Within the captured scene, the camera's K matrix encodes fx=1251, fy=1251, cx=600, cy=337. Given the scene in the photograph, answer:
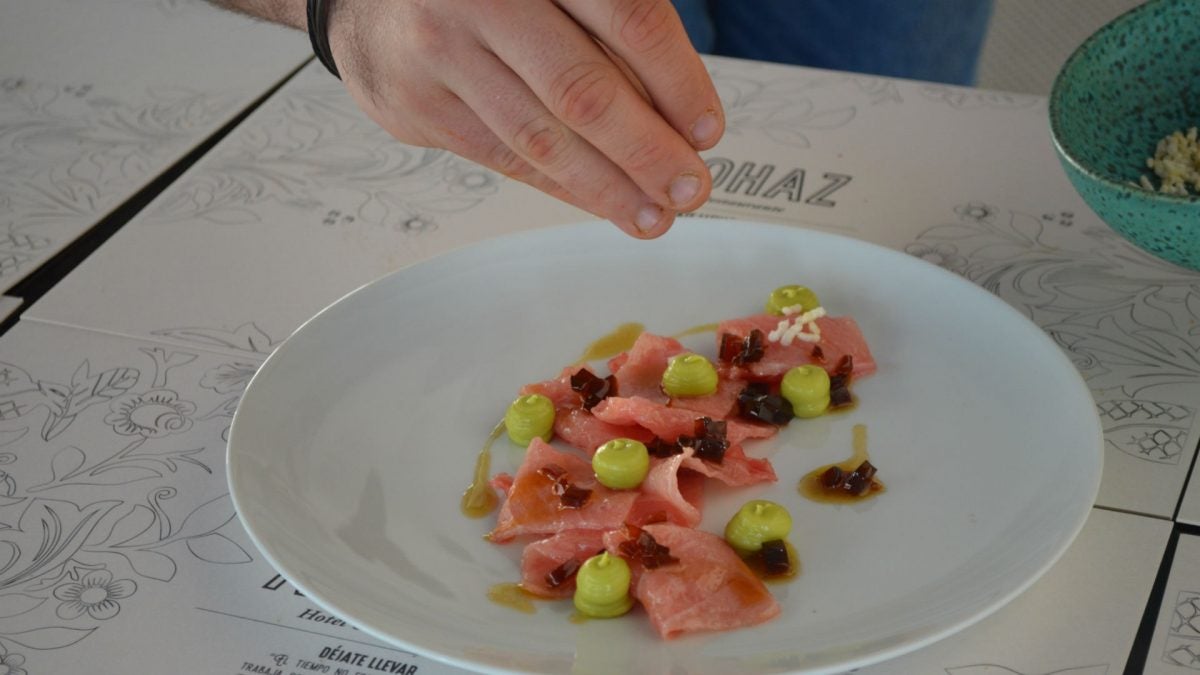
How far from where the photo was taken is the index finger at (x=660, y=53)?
1105 millimetres

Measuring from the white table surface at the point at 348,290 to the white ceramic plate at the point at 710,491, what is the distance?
0.24 feet

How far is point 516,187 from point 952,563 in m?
0.93

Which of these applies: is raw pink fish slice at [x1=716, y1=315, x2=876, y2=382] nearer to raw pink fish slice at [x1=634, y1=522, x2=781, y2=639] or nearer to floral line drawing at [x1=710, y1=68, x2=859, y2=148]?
raw pink fish slice at [x1=634, y1=522, x2=781, y2=639]

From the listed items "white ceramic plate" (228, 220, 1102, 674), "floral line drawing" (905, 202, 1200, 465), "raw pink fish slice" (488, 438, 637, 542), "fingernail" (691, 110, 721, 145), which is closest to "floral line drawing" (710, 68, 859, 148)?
"floral line drawing" (905, 202, 1200, 465)

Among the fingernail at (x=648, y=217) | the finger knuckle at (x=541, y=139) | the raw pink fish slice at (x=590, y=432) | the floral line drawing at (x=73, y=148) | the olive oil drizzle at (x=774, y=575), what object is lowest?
the floral line drawing at (x=73, y=148)

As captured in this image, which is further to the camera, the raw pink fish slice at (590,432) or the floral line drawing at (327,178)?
the floral line drawing at (327,178)

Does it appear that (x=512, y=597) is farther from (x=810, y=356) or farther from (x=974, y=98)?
(x=974, y=98)

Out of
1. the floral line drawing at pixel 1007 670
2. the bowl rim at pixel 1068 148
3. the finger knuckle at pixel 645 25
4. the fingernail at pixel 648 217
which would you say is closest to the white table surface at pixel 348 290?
the floral line drawing at pixel 1007 670

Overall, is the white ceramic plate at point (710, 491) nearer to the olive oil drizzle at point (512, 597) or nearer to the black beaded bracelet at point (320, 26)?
the olive oil drizzle at point (512, 597)

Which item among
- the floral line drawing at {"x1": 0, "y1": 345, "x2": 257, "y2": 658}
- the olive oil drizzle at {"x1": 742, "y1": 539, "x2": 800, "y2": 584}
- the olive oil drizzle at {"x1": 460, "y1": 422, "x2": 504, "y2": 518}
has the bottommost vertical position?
the floral line drawing at {"x1": 0, "y1": 345, "x2": 257, "y2": 658}

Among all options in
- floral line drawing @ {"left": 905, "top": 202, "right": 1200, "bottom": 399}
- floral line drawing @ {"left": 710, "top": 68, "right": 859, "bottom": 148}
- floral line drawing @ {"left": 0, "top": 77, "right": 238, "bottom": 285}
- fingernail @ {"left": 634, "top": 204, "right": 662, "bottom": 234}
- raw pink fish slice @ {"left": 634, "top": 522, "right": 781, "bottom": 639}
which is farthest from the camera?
floral line drawing @ {"left": 710, "top": 68, "right": 859, "bottom": 148}

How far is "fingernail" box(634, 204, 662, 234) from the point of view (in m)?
1.23

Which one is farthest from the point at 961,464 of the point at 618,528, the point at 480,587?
the point at 480,587

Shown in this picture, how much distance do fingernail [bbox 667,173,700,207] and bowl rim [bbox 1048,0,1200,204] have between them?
0.41 meters
